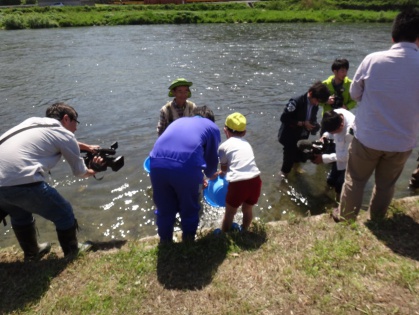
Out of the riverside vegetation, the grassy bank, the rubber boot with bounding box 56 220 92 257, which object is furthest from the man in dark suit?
the riverside vegetation

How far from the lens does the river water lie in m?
5.68

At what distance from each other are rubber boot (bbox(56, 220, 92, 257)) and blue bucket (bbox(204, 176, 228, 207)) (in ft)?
5.76

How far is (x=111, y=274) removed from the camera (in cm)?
349

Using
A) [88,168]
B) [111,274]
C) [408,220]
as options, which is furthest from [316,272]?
[88,168]

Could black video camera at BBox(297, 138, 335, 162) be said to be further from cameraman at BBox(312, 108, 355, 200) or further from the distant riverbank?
the distant riverbank

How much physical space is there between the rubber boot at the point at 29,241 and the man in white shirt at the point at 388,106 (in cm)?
382

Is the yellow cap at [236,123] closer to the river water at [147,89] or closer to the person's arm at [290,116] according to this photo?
the person's arm at [290,116]

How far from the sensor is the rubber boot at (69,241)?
153 inches

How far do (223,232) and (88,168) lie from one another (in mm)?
1832

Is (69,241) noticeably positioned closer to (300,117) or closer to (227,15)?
(300,117)

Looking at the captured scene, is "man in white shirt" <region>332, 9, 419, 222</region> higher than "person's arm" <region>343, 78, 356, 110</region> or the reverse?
higher

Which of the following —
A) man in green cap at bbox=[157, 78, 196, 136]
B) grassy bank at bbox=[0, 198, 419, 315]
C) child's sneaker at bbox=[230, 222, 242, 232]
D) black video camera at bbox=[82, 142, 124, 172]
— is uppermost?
man in green cap at bbox=[157, 78, 196, 136]

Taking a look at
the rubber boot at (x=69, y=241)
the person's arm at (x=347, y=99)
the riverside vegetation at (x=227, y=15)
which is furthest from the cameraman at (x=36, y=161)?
the riverside vegetation at (x=227, y=15)

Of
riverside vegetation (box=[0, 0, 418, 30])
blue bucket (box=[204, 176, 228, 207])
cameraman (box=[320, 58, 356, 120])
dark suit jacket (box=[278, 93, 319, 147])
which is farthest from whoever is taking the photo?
riverside vegetation (box=[0, 0, 418, 30])
